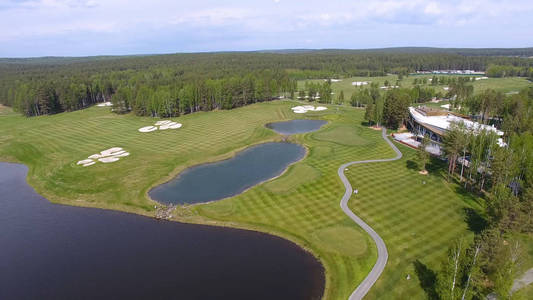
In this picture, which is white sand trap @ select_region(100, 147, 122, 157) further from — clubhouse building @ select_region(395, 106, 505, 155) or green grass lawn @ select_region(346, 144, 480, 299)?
clubhouse building @ select_region(395, 106, 505, 155)

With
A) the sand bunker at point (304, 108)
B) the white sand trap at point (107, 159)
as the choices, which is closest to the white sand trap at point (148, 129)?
the white sand trap at point (107, 159)

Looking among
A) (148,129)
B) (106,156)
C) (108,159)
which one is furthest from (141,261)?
(148,129)

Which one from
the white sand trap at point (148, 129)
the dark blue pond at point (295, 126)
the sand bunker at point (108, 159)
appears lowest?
the sand bunker at point (108, 159)

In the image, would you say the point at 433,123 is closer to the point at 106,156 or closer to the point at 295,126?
the point at 295,126

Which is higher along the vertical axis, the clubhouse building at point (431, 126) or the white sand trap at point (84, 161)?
the clubhouse building at point (431, 126)

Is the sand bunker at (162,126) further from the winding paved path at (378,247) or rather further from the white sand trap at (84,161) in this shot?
the winding paved path at (378,247)

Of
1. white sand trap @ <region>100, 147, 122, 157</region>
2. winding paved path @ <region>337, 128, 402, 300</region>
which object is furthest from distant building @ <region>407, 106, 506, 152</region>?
white sand trap @ <region>100, 147, 122, 157</region>
